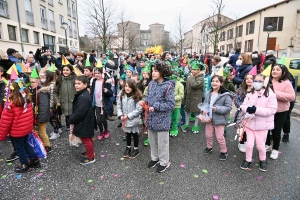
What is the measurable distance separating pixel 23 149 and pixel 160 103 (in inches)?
92.8

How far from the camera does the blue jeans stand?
318cm

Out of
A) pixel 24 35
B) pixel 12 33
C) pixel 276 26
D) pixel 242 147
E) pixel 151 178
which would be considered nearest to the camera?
pixel 151 178

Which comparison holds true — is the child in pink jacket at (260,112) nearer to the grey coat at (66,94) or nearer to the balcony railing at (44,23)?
the grey coat at (66,94)

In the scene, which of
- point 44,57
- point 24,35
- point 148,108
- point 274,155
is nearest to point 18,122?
point 148,108

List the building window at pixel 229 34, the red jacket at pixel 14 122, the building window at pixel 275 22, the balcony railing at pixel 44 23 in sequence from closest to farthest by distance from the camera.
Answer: the red jacket at pixel 14 122, the balcony railing at pixel 44 23, the building window at pixel 275 22, the building window at pixel 229 34

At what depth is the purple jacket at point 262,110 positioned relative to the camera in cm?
312

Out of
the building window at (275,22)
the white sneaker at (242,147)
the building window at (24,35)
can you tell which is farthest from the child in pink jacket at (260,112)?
the building window at (275,22)

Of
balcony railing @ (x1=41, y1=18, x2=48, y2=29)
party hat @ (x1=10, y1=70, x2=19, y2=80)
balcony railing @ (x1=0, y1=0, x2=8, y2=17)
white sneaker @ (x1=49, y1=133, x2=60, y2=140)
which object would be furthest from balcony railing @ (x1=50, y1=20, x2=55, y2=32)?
party hat @ (x1=10, y1=70, x2=19, y2=80)

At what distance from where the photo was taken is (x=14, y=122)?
3049 millimetres

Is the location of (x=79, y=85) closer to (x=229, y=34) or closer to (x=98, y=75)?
(x=98, y=75)

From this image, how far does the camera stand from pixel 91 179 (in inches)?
123

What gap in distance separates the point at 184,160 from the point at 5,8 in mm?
19322

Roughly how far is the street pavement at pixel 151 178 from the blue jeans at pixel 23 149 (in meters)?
0.25

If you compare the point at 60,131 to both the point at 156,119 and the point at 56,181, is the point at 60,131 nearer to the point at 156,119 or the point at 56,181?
the point at 56,181
